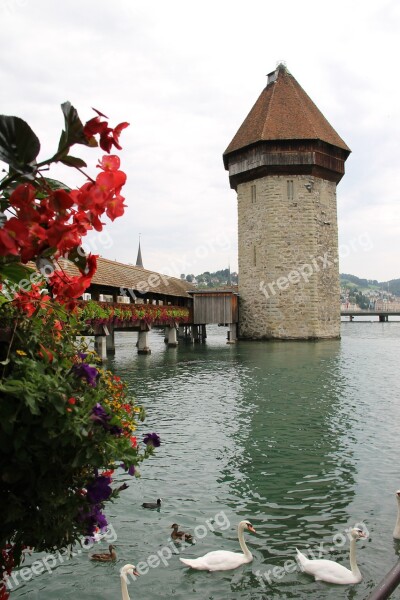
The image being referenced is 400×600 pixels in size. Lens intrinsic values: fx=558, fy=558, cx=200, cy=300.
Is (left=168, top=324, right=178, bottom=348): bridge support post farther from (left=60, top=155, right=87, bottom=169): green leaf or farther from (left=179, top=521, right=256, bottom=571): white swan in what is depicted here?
(left=60, top=155, right=87, bottom=169): green leaf

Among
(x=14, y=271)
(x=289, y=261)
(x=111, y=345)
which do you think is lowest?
(x=111, y=345)

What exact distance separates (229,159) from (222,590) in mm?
29400

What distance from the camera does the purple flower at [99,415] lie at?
1575 millimetres

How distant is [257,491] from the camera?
598cm

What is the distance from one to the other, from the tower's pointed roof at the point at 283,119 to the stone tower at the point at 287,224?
6 centimetres

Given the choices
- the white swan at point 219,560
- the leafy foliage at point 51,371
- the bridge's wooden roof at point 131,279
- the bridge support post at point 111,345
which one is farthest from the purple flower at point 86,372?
the bridge support post at point 111,345

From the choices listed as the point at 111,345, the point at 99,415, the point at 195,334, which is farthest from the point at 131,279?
the point at 99,415

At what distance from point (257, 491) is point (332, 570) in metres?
1.85

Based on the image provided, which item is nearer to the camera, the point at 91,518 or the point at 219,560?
the point at 91,518

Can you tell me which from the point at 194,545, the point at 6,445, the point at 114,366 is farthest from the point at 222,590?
the point at 114,366

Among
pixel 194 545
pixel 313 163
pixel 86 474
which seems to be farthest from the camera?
pixel 313 163

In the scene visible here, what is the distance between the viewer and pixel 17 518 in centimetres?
158

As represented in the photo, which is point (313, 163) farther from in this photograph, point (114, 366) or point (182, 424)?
point (182, 424)

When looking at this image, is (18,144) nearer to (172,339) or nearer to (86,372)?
(86,372)
